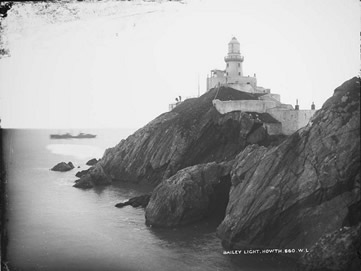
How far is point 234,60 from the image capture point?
2191 inches

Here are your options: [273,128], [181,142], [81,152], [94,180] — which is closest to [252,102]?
[273,128]

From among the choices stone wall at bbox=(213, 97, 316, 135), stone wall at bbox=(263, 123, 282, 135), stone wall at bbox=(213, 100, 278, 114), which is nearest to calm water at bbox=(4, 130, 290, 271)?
stone wall at bbox=(263, 123, 282, 135)

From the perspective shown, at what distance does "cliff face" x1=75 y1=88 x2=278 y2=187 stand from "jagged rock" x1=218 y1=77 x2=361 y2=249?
15601 millimetres

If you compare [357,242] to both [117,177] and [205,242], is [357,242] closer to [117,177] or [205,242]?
[205,242]

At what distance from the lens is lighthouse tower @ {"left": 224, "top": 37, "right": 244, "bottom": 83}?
5559cm

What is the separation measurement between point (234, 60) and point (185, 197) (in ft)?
110

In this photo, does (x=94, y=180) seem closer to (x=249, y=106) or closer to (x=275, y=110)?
(x=249, y=106)

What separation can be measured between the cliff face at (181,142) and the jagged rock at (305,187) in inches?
614

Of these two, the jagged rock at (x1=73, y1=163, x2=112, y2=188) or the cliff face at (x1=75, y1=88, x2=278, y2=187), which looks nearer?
the cliff face at (x1=75, y1=88, x2=278, y2=187)

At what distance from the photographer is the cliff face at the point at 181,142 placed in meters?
40.4

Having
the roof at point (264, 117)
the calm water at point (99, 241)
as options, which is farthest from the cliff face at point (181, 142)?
the calm water at point (99, 241)

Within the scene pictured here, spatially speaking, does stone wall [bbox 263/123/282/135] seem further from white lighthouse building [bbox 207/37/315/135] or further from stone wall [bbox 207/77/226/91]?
stone wall [bbox 207/77/226/91]

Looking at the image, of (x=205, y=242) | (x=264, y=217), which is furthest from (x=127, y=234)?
A: (x=264, y=217)

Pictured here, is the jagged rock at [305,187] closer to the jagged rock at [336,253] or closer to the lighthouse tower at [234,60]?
the jagged rock at [336,253]
